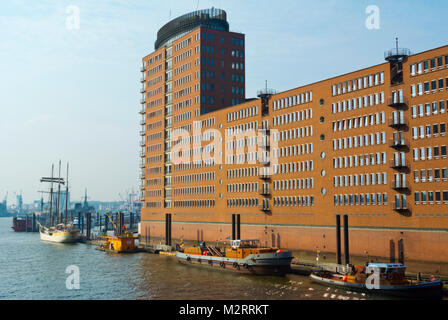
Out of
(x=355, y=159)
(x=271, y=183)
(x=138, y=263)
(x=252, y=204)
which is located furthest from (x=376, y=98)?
(x=138, y=263)

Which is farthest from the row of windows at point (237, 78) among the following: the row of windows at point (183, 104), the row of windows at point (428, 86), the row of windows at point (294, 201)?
the row of windows at point (428, 86)

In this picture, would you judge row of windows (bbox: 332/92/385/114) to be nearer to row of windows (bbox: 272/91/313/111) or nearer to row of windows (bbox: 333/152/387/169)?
row of windows (bbox: 272/91/313/111)

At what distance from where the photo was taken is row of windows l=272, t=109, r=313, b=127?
3876 inches

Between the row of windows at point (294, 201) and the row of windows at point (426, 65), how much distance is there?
30087 millimetres

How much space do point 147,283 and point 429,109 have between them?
49301mm

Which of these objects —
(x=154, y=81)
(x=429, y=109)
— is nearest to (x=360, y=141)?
(x=429, y=109)

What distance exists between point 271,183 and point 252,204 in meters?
7.51

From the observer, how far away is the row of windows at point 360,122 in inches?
3295

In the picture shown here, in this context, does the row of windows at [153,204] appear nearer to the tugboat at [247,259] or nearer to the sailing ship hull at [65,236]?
the sailing ship hull at [65,236]

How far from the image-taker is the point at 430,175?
75.2 meters

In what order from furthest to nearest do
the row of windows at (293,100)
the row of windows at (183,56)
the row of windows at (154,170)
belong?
the row of windows at (154,170), the row of windows at (183,56), the row of windows at (293,100)

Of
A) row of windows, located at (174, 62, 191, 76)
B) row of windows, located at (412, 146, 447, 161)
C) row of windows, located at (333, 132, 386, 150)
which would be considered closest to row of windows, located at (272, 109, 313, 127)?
row of windows, located at (333, 132, 386, 150)

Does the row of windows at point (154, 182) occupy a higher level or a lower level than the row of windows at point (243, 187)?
higher

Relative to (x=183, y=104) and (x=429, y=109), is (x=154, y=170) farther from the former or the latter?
(x=429, y=109)
